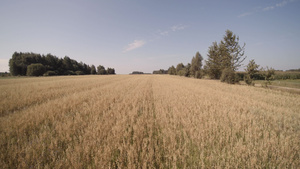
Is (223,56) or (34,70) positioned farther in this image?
(34,70)

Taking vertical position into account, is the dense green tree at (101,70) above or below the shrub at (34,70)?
above

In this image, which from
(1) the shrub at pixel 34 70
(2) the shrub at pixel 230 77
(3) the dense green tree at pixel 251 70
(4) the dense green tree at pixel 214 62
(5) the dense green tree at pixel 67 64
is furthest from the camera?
(5) the dense green tree at pixel 67 64

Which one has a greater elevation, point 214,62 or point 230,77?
point 214,62

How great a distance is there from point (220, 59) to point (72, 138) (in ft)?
129

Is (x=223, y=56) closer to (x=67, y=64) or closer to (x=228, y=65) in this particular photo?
(x=228, y=65)

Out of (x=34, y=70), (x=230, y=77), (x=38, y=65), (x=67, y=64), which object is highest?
(x=67, y=64)

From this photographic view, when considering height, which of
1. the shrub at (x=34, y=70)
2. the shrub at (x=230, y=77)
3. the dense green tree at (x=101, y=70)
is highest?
the dense green tree at (x=101, y=70)

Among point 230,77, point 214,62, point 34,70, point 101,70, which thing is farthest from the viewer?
point 101,70

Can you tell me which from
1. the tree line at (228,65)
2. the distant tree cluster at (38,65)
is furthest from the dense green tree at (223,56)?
the distant tree cluster at (38,65)

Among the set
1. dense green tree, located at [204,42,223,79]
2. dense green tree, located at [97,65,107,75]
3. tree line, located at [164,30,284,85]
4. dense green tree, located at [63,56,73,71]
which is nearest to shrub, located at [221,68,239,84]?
tree line, located at [164,30,284,85]

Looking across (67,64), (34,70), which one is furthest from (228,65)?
(67,64)

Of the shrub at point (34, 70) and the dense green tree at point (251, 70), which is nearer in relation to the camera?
the dense green tree at point (251, 70)

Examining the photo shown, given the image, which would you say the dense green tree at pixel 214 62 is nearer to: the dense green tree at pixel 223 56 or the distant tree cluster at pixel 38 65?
the dense green tree at pixel 223 56

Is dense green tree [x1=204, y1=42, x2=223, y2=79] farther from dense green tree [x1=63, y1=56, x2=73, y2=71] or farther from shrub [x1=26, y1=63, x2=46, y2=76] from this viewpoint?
dense green tree [x1=63, y1=56, x2=73, y2=71]
